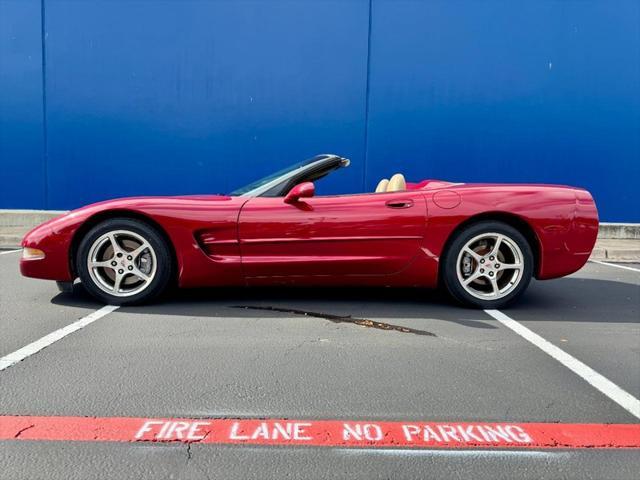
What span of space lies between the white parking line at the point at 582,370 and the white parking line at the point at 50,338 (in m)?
2.96

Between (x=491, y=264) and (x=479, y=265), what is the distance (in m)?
0.10

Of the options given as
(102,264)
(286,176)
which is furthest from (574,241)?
(102,264)

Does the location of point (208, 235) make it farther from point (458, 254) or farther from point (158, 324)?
point (458, 254)

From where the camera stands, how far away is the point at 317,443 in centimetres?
208

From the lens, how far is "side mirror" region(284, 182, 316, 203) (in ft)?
13.1

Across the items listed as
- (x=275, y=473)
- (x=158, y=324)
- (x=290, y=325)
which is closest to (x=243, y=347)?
(x=290, y=325)

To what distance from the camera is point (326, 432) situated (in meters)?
2.16

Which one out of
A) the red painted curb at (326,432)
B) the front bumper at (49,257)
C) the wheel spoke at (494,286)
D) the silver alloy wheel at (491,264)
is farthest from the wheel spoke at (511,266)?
the front bumper at (49,257)

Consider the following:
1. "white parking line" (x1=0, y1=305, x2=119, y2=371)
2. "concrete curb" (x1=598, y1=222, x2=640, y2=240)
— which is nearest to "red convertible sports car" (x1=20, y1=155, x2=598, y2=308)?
"white parking line" (x1=0, y1=305, x2=119, y2=371)

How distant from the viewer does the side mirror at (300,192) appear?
4.00 m

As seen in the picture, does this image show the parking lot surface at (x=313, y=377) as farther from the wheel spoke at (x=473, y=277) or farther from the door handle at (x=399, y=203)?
the door handle at (x=399, y=203)

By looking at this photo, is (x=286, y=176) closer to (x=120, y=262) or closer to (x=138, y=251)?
(x=138, y=251)

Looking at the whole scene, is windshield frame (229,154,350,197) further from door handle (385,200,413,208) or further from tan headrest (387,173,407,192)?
door handle (385,200,413,208)

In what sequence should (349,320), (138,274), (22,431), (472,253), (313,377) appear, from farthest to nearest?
(472,253) < (138,274) < (349,320) < (313,377) < (22,431)
